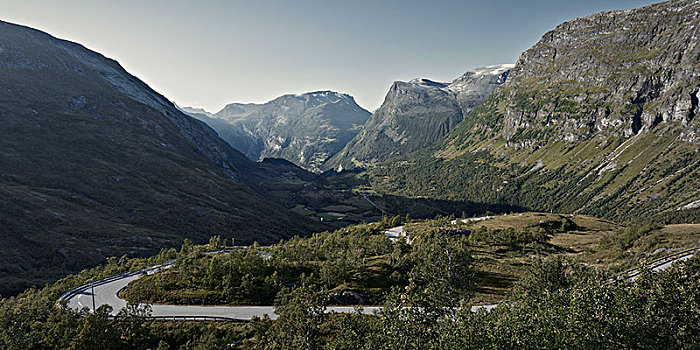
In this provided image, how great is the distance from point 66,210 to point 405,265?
165 meters

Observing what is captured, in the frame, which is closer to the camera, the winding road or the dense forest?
the dense forest

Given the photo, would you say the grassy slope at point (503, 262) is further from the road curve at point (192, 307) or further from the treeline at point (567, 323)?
the treeline at point (567, 323)

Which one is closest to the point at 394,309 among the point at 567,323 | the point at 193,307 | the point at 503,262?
the point at 567,323

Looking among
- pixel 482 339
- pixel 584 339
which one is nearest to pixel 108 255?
pixel 482 339

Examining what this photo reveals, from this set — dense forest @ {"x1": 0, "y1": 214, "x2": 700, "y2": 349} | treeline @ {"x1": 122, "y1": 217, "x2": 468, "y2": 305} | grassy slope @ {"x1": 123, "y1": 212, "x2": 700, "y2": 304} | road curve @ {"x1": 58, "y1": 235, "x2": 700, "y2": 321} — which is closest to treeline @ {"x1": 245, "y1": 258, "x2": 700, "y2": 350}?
dense forest @ {"x1": 0, "y1": 214, "x2": 700, "y2": 349}

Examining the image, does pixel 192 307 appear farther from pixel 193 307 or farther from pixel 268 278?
pixel 268 278

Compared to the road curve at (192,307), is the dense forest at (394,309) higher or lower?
higher

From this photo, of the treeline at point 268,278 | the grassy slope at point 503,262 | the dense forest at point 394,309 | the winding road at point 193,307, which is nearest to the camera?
the dense forest at point 394,309

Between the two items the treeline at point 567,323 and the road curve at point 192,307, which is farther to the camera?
the road curve at point 192,307

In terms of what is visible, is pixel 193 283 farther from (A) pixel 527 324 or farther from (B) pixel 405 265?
(A) pixel 527 324

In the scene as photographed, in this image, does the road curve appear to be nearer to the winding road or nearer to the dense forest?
the winding road

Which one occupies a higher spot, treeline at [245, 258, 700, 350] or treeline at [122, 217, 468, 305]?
treeline at [245, 258, 700, 350]

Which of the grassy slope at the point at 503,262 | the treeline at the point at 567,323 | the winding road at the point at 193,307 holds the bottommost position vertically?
the winding road at the point at 193,307

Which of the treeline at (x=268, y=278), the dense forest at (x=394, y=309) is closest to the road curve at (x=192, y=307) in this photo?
the treeline at (x=268, y=278)
